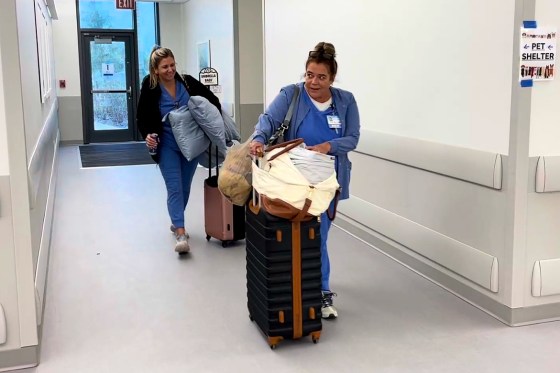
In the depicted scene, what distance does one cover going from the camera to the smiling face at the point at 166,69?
4534 millimetres

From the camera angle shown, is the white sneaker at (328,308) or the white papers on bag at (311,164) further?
the white sneaker at (328,308)

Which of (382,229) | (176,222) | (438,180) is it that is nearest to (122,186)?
(176,222)

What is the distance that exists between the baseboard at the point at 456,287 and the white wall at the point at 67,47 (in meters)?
8.47

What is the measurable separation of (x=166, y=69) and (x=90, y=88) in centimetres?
845

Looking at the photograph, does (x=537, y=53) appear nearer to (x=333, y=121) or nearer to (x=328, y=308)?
(x=333, y=121)

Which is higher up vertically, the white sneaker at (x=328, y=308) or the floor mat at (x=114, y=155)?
the floor mat at (x=114, y=155)

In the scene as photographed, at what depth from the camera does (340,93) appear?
3.37 meters

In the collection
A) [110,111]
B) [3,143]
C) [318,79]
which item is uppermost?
[318,79]

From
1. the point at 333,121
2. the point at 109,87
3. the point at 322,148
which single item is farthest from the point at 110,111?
the point at 322,148

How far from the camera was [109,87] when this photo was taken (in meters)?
12.5

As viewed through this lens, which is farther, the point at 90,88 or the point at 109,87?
the point at 109,87

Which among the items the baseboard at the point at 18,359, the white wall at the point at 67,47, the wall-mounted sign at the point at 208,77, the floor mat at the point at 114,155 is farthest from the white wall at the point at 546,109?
the white wall at the point at 67,47

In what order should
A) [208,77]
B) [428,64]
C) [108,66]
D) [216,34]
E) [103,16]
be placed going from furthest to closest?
[108,66]
[103,16]
[216,34]
[208,77]
[428,64]

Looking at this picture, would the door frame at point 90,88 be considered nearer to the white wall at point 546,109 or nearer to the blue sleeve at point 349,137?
the blue sleeve at point 349,137
